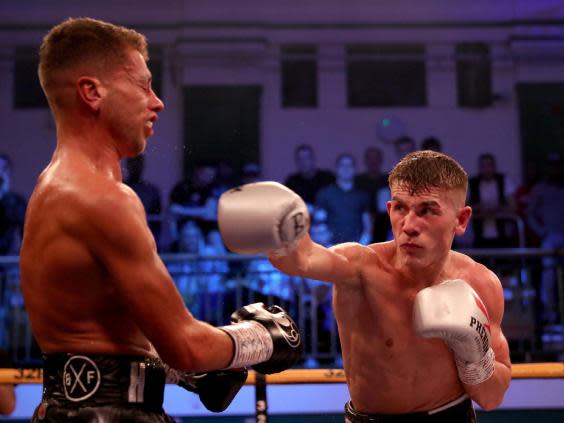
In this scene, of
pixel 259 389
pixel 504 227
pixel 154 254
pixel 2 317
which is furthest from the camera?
pixel 504 227

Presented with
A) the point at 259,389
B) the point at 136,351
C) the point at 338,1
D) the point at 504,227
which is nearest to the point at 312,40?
the point at 338,1

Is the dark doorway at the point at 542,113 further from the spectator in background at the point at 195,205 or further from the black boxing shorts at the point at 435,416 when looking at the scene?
the black boxing shorts at the point at 435,416

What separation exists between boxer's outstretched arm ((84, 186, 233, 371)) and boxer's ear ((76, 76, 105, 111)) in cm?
28

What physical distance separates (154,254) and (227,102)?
8.12 metres

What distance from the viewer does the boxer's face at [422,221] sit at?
2.29m

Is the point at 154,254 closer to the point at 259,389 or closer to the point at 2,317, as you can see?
the point at 259,389

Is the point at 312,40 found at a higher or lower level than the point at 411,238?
higher

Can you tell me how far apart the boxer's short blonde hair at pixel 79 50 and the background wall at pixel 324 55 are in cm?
728

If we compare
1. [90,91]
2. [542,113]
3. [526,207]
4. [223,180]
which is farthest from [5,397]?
[542,113]

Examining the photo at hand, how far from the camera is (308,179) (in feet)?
20.5

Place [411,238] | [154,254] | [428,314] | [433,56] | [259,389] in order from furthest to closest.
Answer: [433,56] → [259,389] → [411,238] → [428,314] → [154,254]

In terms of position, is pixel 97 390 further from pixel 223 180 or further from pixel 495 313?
pixel 223 180

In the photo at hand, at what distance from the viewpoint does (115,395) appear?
1.64 meters

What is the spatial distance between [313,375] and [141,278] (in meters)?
1.39
